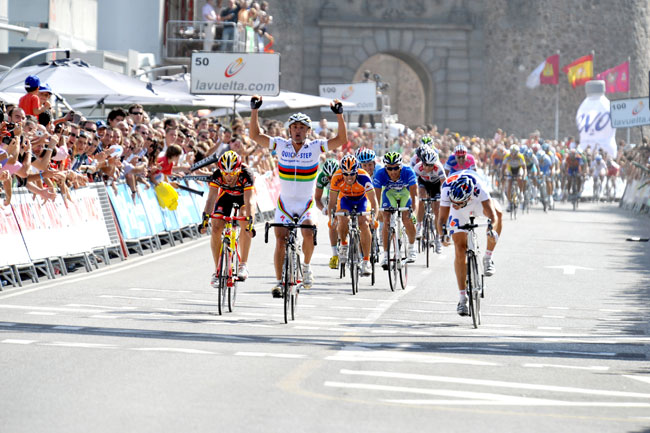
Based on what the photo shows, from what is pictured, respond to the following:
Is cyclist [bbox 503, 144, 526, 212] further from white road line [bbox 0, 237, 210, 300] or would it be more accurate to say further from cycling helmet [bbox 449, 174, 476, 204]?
cycling helmet [bbox 449, 174, 476, 204]

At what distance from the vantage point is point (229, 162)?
1374cm

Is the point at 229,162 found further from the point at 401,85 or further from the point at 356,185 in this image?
the point at 401,85

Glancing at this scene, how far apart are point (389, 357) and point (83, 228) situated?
8100 mm

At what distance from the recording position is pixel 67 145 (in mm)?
18469

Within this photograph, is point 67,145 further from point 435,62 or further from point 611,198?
point 435,62

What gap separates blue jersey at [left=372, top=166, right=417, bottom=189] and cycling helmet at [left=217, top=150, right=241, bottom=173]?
157 inches

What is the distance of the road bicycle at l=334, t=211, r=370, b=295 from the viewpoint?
634 inches

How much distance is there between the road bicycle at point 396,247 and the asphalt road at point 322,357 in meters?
0.30

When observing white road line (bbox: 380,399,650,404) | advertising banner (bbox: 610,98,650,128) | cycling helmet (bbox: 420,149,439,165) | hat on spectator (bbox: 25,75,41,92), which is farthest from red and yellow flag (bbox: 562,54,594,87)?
white road line (bbox: 380,399,650,404)

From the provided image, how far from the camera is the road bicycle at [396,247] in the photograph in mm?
16547

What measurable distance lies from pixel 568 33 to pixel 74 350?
65035mm

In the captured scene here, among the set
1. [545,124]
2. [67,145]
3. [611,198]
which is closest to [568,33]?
[545,124]

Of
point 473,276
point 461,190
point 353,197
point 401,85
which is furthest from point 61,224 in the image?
point 401,85

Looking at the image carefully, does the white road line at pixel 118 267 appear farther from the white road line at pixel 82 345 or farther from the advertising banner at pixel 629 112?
the advertising banner at pixel 629 112
